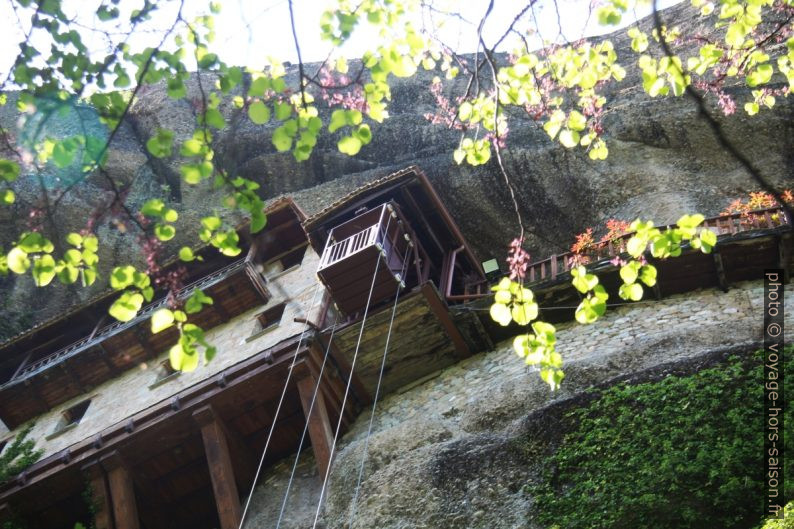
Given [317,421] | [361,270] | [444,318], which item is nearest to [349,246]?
[361,270]

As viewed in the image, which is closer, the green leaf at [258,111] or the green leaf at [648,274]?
the green leaf at [258,111]

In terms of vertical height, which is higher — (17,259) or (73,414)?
(17,259)

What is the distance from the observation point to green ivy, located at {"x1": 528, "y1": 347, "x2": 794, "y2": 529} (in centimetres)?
728

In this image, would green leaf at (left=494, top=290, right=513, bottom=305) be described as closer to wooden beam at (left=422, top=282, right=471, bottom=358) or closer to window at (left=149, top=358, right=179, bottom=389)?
wooden beam at (left=422, top=282, right=471, bottom=358)

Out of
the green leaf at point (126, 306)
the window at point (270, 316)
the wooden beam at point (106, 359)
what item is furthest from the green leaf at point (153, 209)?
the wooden beam at point (106, 359)

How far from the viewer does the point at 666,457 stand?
320 inches

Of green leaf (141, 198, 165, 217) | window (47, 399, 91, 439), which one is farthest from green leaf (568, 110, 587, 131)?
window (47, 399, 91, 439)

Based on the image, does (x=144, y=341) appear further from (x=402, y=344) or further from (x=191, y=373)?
(x=402, y=344)

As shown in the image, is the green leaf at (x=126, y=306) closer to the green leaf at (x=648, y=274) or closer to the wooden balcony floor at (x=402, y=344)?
the green leaf at (x=648, y=274)

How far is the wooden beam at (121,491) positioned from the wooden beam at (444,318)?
6.38 m

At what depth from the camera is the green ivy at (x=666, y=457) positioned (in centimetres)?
728

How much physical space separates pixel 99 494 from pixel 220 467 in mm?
2593

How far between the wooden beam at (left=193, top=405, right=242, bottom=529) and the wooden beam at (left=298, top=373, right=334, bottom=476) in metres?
1.46

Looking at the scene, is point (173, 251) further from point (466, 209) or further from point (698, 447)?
point (698, 447)
